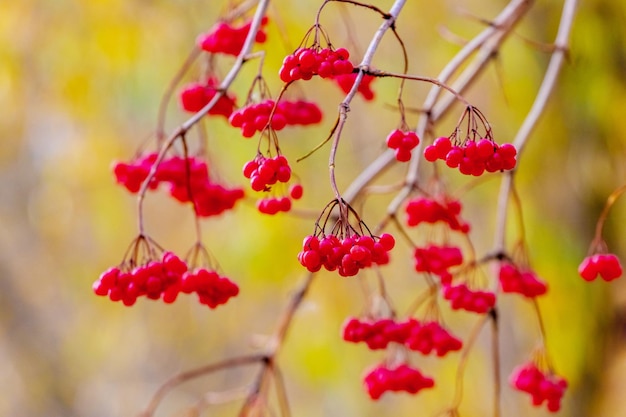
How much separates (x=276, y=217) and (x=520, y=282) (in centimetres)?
167

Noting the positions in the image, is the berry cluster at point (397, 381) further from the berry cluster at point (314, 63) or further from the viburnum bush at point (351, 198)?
the berry cluster at point (314, 63)

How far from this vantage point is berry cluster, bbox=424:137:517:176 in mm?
1021

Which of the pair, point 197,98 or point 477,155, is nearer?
point 477,155

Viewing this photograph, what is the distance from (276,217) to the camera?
315 centimetres

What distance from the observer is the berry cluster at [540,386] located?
5.24 ft

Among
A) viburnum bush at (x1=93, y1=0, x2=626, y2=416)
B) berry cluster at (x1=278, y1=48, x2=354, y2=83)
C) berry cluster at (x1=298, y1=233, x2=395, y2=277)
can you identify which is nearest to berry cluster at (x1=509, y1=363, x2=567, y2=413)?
viburnum bush at (x1=93, y1=0, x2=626, y2=416)

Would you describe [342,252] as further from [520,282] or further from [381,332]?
[520,282]

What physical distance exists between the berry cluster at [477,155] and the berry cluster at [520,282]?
22.8 inches

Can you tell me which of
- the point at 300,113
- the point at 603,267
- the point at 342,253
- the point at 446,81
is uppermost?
the point at 446,81

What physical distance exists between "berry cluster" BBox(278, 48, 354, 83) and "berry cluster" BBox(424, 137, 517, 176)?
0.60 ft

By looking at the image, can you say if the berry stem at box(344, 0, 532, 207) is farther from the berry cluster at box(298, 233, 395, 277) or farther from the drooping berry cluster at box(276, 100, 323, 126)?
the berry cluster at box(298, 233, 395, 277)

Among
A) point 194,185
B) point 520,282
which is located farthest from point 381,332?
point 194,185

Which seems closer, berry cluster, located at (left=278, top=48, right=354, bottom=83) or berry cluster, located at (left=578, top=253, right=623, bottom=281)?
berry cluster, located at (left=278, top=48, right=354, bottom=83)

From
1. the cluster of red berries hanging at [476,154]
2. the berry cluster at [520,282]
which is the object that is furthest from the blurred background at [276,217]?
the cluster of red berries hanging at [476,154]
